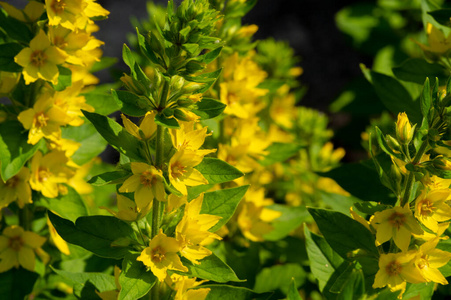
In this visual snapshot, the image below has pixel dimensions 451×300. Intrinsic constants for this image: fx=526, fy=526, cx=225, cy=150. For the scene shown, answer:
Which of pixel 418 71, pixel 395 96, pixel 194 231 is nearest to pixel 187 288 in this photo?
pixel 194 231

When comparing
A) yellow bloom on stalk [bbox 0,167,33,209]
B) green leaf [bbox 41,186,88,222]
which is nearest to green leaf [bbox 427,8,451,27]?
green leaf [bbox 41,186,88,222]

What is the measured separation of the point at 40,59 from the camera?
1.79 meters

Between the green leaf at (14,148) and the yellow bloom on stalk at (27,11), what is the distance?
37 centimetres

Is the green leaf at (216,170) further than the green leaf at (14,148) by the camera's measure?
No

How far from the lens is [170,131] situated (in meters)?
1.45

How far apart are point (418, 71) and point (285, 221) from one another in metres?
0.90

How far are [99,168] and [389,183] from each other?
57.3 inches

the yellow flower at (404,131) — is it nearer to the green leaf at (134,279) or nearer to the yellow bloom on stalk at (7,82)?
the green leaf at (134,279)

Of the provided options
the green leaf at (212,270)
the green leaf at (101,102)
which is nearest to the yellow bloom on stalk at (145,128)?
the green leaf at (212,270)

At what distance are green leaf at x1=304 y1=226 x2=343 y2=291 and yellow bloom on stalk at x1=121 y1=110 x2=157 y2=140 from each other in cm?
67

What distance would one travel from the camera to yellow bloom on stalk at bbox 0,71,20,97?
1896mm

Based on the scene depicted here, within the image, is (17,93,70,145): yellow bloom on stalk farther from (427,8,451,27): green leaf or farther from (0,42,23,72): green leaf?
(427,8,451,27): green leaf

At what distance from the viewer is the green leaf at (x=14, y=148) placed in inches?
69.5

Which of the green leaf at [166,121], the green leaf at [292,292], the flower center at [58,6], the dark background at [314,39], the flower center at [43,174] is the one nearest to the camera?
the green leaf at [166,121]
